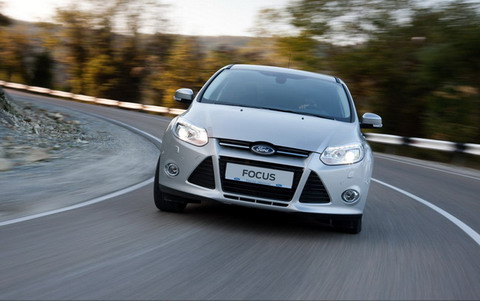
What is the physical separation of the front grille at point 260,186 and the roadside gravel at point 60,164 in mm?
1934

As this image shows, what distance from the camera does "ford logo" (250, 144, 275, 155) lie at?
5.26 metres

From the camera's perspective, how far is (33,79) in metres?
61.6

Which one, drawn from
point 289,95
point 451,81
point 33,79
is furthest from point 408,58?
point 33,79

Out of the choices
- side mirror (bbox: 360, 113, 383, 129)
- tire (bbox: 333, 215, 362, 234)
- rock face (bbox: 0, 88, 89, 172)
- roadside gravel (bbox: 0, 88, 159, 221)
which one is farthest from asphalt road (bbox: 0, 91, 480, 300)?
rock face (bbox: 0, 88, 89, 172)

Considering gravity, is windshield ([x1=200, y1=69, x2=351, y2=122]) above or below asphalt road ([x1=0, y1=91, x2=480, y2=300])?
above

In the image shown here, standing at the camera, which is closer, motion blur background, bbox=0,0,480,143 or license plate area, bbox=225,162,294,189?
license plate area, bbox=225,162,294,189

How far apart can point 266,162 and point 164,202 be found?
1242 mm

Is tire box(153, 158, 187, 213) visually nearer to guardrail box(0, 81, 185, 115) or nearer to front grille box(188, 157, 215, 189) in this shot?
front grille box(188, 157, 215, 189)

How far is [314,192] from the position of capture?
17.7 ft

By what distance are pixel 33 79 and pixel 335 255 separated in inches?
2391

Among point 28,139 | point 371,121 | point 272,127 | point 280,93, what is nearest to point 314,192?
point 272,127

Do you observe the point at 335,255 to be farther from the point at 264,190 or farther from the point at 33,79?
the point at 33,79

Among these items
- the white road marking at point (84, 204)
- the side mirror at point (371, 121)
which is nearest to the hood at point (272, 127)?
the side mirror at point (371, 121)

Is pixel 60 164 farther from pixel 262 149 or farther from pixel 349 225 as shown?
pixel 349 225
